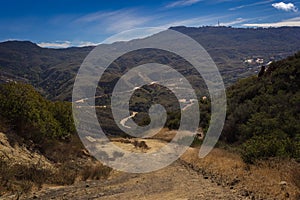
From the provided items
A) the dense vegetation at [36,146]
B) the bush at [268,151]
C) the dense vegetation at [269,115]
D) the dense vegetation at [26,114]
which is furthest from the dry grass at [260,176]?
the dense vegetation at [26,114]

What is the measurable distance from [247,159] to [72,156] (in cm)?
982

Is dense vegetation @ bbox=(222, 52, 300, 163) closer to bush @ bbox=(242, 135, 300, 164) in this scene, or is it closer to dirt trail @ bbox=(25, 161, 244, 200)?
bush @ bbox=(242, 135, 300, 164)

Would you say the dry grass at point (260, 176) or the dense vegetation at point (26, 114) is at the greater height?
the dense vegetation at point (26, 114)

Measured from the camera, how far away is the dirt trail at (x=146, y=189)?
9.94 metres

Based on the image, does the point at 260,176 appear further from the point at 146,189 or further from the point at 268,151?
the point at 146,189

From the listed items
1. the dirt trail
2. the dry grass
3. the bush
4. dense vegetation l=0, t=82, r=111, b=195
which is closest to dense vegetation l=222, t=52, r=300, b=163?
the bush

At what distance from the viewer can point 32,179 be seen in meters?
11.4

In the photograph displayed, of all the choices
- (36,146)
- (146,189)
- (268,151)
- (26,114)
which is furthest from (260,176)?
(26,114)

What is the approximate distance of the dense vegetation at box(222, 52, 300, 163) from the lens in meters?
14.1

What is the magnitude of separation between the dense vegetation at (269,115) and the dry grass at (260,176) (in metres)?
1.29

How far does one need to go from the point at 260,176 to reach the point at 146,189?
4129mm

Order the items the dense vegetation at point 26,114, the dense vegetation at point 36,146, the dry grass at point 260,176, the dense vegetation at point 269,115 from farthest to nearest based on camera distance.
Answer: the dense vegetation at point 26,114 → the dense vegetation at point 269,115 → the dense vegetation at point 36,146 → the dry grass at point 260,176

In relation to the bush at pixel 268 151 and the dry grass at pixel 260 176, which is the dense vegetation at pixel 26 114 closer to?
the dry grass at pixel 260 176

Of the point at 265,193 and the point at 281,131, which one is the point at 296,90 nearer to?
the point at 281,131
